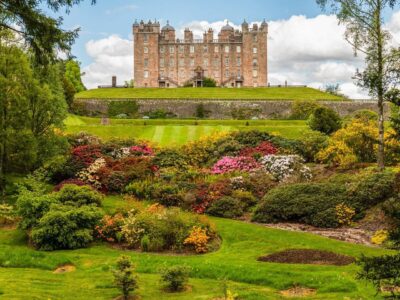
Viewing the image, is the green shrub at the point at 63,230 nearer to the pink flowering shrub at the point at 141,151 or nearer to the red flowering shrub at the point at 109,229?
the red flowering shrub at the point at 109,229

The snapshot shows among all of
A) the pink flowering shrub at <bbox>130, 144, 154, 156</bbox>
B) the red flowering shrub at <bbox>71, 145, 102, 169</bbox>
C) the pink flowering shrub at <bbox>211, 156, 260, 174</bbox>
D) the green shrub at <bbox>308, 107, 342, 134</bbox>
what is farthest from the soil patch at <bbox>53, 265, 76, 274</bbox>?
the green shrub at <bbox>308, 107, 342, 134</bbox>

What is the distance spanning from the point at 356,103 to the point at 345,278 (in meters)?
61.7

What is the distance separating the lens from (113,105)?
73250 mm

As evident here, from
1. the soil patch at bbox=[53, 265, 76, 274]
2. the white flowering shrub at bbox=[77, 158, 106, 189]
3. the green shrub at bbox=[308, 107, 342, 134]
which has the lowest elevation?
the soil patch at bbox=[53, 265, 76, 274]

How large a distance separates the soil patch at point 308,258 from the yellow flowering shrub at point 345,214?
3887 mm

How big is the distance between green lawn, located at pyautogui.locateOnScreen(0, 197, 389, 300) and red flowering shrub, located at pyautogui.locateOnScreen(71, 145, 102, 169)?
326 inches

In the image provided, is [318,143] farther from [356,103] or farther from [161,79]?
[161,79]

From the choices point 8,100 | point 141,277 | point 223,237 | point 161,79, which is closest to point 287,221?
point 223,237

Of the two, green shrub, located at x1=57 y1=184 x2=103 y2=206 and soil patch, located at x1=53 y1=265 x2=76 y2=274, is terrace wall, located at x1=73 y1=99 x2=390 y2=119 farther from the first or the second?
soil patch, located at x1=53 y1=265 x2=76 y2=274

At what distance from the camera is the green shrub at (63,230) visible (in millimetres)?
18625

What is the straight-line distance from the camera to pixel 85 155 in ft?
94.9

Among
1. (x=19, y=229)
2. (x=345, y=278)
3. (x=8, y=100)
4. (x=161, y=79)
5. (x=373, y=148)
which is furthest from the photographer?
(x=161, y=79)

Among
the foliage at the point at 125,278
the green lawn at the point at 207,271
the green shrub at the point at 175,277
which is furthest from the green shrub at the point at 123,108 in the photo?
the foliage at the point at 125,278

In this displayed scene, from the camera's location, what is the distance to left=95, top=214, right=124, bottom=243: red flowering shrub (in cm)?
1969
